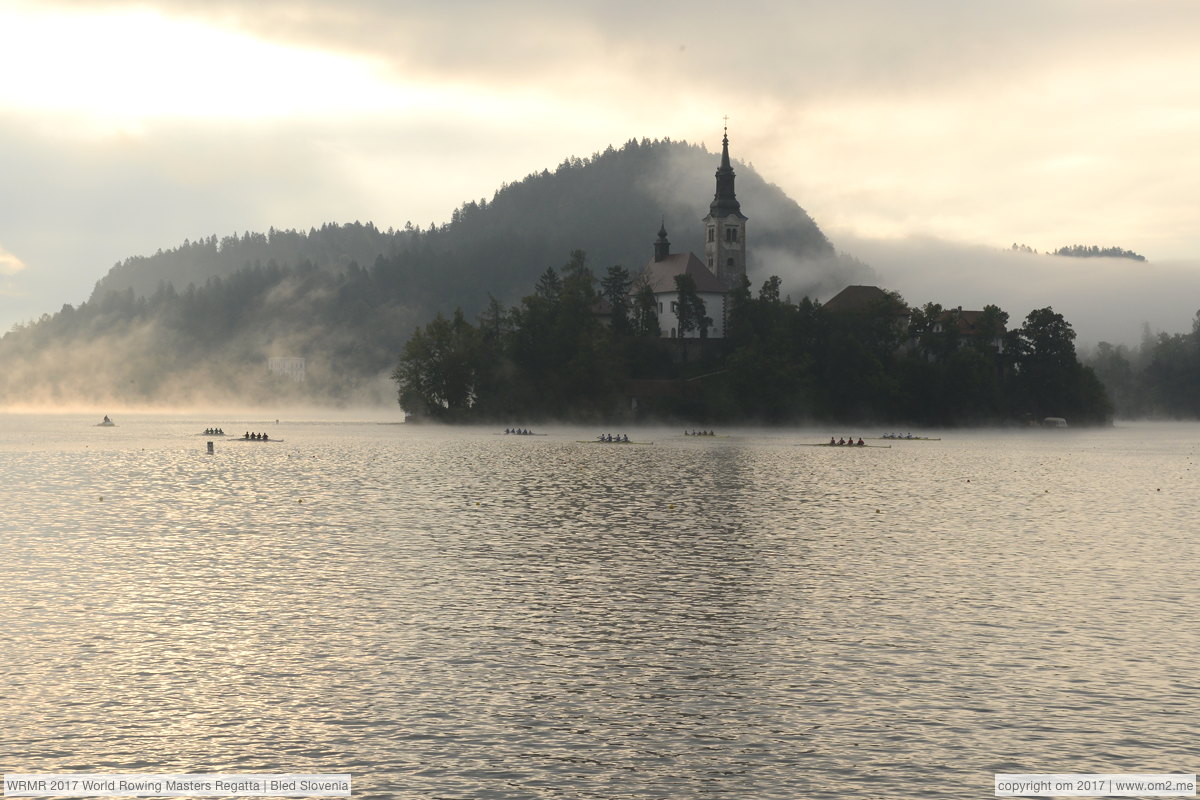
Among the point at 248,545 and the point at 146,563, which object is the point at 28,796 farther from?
the point at 248,545

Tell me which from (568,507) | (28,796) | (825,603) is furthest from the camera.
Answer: (568,507)

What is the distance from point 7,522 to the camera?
2245 inches

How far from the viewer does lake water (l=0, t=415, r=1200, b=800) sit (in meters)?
20.6

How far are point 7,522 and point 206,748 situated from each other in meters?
42.2

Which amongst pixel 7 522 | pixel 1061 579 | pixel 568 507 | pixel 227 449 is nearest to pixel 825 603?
pixel 1061 579

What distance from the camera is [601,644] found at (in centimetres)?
2958

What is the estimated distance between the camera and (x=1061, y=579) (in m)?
40.6

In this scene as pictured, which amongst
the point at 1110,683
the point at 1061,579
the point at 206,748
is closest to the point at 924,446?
the point at 1061,579

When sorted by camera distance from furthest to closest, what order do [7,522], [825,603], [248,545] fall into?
[7,522]
[248,545]
[825,603]

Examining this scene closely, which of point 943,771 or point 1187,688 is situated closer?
point 943,771

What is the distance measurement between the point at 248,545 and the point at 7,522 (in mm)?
16309

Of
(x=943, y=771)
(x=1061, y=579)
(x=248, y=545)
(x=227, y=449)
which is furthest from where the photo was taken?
(x=227, y=449)

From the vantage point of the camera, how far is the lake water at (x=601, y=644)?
67.5ft

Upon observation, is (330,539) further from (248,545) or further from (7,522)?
(7,522)
